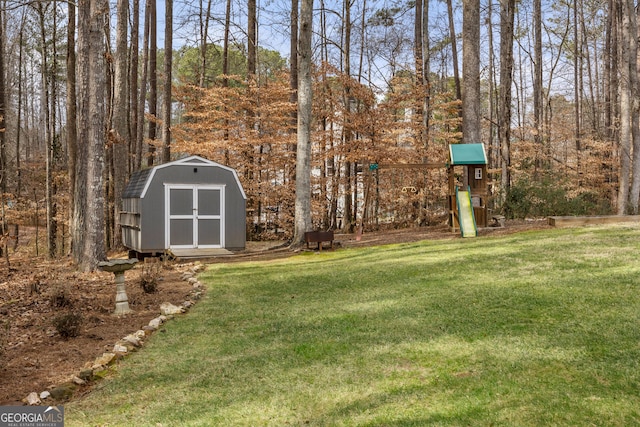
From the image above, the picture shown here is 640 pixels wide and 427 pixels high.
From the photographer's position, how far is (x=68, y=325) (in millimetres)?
4785

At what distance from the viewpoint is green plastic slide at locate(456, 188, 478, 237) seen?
10.8 meters

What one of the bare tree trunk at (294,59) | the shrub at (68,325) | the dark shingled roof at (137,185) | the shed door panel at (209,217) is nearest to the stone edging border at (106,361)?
the shrub at (68,325)

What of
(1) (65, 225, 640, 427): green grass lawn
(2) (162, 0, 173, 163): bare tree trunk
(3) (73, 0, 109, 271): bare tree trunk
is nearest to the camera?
(1) (65, 225, 640, 427): green grass lawn

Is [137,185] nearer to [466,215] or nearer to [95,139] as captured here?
[95,139]

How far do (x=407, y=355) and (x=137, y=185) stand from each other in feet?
33.5

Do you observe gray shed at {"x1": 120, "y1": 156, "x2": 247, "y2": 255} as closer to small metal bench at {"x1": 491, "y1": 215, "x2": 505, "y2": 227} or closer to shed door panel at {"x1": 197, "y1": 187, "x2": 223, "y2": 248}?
shed door panel at {"x1": 197, "y1": 187, "x2": 223, "y2": 248}

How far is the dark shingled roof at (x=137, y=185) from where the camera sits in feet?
38.7

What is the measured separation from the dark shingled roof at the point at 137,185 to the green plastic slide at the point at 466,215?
7.56 meters

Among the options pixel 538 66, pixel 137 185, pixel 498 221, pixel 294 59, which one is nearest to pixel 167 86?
pixel 294 59

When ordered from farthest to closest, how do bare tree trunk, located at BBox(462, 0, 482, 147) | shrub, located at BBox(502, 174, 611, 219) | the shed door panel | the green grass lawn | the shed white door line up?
shrub, located at BBox(502, 174, 611, 219), bare tree trunk, located at BBox(462, 0, 482, 147), the shed door panel, the shed white door, the green grass lawn

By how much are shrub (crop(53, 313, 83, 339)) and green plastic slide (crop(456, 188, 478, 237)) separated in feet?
26.8

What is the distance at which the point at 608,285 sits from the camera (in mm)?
5137

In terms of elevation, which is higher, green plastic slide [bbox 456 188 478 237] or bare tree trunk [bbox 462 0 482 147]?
bare tree trunk [bbox 462 0 482 147]

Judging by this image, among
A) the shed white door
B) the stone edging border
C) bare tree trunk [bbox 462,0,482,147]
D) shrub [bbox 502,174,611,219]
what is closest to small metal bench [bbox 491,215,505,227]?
shrub [bbox 502,174,611,219]
